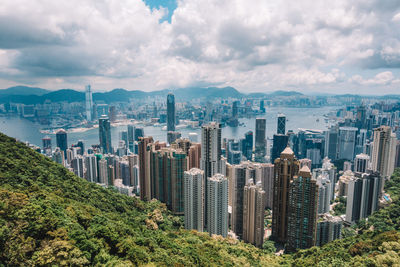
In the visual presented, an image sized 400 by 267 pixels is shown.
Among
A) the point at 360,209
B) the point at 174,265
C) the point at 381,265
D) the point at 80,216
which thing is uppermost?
the point at 80,216

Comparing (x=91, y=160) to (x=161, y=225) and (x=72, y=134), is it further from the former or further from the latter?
(x=72, y=134)

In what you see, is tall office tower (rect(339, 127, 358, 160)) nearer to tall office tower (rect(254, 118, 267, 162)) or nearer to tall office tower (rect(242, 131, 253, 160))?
tall office tower (rect(254, 118, 267, 162))

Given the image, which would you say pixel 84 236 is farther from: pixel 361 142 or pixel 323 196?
pixel 361 142

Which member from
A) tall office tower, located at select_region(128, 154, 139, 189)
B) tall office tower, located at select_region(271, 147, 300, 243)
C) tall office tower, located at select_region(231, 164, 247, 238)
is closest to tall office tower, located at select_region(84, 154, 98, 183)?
tall office tower, located at select_region(128, 154, 139, 189)

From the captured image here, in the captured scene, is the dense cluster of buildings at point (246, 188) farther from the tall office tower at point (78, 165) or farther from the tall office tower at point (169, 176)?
the tall office tower at point (78, 165)

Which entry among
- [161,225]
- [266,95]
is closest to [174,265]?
[161,225]

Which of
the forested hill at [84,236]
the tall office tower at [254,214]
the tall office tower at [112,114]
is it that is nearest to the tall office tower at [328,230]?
the forested hill at [84,236]
